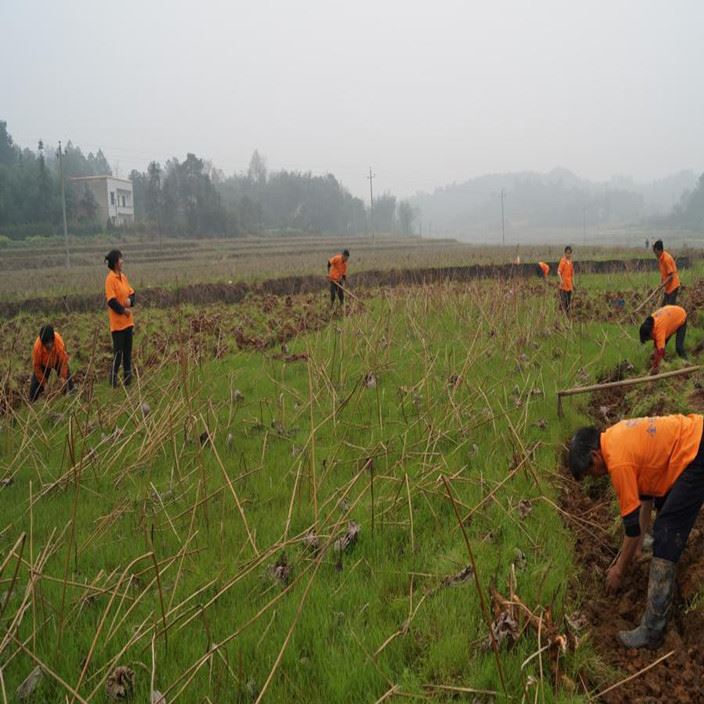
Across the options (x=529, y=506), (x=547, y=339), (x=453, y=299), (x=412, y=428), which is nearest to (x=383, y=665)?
(x=529, y=506)

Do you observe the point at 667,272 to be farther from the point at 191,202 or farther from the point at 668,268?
the point at 191,202

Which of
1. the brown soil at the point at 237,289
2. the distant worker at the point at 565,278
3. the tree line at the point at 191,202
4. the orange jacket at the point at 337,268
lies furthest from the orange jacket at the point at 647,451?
the tree line at the point at 191,202

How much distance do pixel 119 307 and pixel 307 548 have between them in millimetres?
4669

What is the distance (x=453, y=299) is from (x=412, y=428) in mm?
5342

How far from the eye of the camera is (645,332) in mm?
6664

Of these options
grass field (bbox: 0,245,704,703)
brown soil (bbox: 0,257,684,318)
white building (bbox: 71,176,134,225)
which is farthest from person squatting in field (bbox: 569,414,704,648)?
white building (bbox: 71,176,134,225)

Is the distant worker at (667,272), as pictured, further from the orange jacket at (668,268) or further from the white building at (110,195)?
the white building at (110,195)

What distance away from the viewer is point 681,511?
3.07 metres

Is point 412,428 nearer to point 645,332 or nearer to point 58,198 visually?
point 645,332

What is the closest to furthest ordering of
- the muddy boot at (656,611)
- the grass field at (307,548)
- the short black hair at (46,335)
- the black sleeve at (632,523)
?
the grass field at (307,548)
the muddy boot at (656,611)
the black sleeve at (632,523)
the short black hair at (46,335)

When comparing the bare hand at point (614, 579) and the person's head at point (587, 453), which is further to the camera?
the bare hand at point (614, 579)

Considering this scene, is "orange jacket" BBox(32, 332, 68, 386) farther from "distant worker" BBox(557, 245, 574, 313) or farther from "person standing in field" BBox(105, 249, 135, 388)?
"distant worker" BBox(557, 245, 574, 313)

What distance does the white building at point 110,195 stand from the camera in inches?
2232

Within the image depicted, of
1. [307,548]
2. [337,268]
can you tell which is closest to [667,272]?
[337,268]
